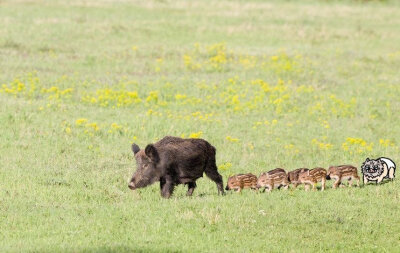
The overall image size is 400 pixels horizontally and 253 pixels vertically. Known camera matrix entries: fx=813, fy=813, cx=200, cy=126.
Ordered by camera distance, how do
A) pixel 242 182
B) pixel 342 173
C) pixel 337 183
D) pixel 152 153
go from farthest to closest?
pixel 337 183, pixel 342 173, pixel 242 182, pixel 152 153

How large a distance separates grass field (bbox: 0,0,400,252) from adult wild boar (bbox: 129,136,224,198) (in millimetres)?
407

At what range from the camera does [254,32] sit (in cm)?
4331

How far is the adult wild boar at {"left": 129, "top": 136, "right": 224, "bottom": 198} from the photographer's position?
52.6ft

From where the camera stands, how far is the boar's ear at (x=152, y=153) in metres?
15.8

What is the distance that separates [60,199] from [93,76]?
632 inches

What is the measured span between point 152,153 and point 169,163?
0.42m

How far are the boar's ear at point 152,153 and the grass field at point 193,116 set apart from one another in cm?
87

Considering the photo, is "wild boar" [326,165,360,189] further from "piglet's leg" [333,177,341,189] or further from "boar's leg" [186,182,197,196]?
"boar's leg" [186,182,197,196]

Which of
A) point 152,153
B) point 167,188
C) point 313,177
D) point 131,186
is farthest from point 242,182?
point 131,186

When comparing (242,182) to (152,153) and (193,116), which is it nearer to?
(152,153)

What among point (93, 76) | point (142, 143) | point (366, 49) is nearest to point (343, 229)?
point (142, 143)

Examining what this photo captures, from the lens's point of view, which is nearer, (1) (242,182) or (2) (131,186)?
(2) (131,186)

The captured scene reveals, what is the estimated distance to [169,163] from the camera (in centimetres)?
1608

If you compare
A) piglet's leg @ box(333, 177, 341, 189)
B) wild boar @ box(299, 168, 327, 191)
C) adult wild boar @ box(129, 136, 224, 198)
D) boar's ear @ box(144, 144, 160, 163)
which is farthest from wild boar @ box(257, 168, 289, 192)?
boar's ear @ box(144, 144, 160, 163)
